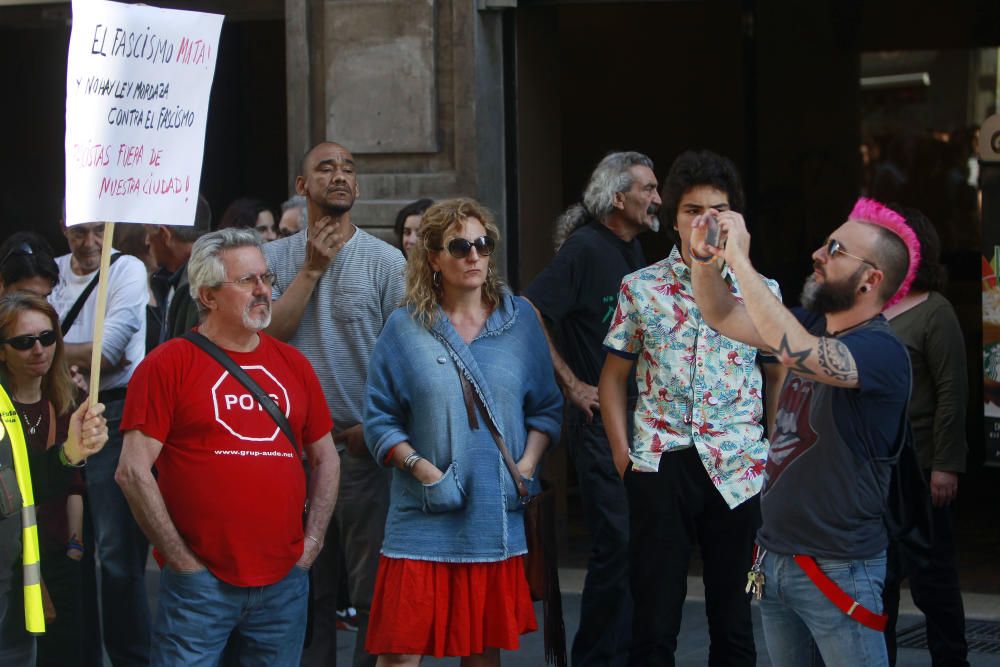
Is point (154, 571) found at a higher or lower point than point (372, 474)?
lower

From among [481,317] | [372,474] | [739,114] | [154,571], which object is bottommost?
[154,571]

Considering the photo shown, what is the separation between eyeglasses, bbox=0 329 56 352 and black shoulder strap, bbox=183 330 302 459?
0.78 meters

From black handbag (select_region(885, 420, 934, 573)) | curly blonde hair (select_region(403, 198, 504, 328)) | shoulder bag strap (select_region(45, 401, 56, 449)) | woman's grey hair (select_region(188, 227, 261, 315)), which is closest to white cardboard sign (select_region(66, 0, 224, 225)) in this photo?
woman's grey hair (select_region(188, 227, 261, 315))

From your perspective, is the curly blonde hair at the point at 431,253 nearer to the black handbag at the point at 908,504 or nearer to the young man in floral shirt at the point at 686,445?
the young man in floral shirt at the point at 686,445

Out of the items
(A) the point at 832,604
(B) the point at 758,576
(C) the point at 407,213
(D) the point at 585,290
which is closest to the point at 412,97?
(C) the point at 407,213

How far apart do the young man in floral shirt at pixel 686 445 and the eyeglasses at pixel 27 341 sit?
192cm

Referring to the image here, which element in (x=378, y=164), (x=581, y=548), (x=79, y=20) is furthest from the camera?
(x=581, y=548)

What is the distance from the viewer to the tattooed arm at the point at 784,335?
430 centimetres

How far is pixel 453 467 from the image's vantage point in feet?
17.4

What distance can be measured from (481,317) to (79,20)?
1.61 m

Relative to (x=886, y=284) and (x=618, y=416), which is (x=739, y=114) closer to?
(x=618, y=416)

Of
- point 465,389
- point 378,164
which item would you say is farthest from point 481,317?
point 378,164

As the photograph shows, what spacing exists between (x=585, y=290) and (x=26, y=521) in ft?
8.54

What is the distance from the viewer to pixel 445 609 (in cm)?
531
